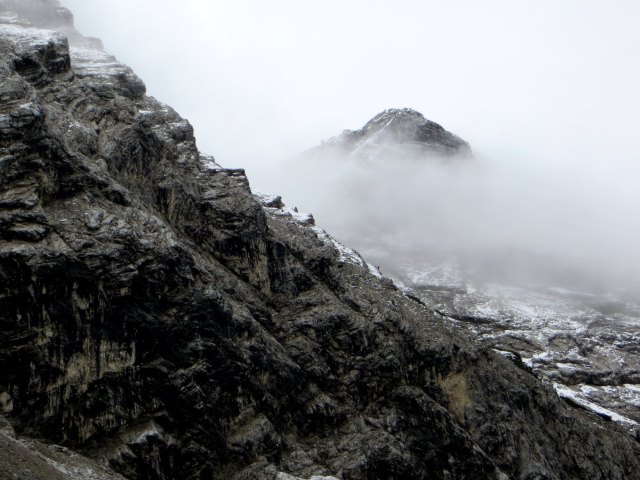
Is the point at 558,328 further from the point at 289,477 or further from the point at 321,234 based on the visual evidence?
the point at 289,477

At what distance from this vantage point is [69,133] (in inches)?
2060

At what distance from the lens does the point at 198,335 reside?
45969 millimetres

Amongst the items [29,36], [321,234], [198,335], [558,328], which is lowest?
[198,335]

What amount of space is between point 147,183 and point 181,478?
27301 mm

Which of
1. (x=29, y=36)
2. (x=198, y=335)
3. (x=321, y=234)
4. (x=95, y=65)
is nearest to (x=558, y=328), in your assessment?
(x=321, y=234)

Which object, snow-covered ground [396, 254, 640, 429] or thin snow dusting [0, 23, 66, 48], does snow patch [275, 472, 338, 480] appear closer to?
snow-covered ground [396, 254, 640, 429]

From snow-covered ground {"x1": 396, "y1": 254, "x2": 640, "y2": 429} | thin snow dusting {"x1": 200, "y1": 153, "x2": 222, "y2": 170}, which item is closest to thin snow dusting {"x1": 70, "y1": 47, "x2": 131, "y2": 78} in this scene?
thin snow dusting {"x1": 200, "y1": 153, "x2": 222, "y2": 170}

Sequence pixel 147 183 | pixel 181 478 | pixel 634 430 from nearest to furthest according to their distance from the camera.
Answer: pixel 181 478 → pixel 147 183 → pixel 634 430

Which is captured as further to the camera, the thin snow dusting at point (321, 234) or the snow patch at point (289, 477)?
the thin snow dusting at point (321, 234)

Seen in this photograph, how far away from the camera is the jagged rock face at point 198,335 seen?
39.9 m

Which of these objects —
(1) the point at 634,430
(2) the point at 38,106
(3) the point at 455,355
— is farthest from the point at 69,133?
(1) the point at 634,430

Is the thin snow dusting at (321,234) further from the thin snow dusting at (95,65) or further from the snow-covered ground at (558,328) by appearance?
the snow-covered ground at (558,328)

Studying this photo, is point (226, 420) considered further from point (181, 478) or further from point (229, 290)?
point (229, 290)

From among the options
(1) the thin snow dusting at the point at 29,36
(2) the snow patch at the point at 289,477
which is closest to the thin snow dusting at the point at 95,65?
(1) the thin snow dusting at the point at 29,36
